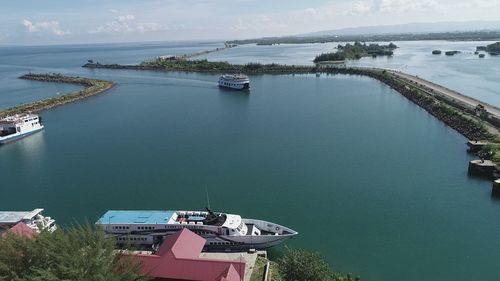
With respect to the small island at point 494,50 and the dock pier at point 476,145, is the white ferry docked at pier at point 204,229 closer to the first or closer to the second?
the dock pier at point 476,145

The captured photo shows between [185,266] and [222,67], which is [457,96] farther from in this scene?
[222,67]

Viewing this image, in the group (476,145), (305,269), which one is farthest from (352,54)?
(305,269)

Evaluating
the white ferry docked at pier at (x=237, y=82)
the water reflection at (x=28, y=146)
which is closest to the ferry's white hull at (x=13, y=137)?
the water reflection at (x=28, y=146)

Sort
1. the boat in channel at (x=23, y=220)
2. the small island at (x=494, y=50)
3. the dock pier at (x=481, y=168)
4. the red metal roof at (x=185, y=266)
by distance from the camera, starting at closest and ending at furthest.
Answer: the red metal roof at (x=185, y=266), the boat in channel at (x=23, y=220), the dock pier at (x=481, y=168), the small island at (x=494, y=50)

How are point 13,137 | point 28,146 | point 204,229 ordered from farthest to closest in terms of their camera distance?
point 13,137, point 28,146, point 204,229

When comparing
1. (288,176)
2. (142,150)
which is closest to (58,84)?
(142,150)

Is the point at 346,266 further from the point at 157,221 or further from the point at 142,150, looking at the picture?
the point at 142,150
